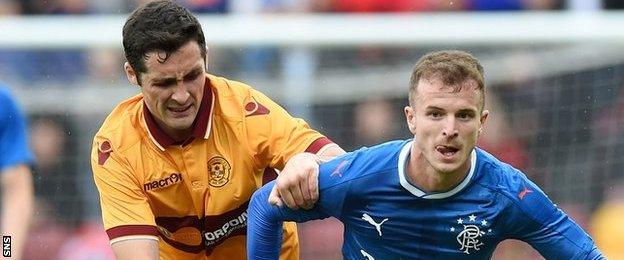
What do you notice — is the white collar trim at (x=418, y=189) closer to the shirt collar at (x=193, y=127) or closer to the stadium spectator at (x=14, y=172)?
the shirt collar at (x=193, y=127)

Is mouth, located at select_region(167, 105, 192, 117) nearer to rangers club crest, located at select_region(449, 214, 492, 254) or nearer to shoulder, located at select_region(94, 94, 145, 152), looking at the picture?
shoulder, located at select_region(94, 94, 145, 152)

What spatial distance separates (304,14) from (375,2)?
1.81ft

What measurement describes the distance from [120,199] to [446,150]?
1339 millimetres

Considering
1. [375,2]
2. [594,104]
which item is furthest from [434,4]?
[594,104]

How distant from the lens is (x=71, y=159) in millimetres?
9359

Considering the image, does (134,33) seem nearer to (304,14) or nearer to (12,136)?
(12,136)

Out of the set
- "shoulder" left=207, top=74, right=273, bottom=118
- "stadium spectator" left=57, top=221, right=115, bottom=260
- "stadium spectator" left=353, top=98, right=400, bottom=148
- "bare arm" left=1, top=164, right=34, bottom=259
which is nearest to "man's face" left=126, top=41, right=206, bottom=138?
"shoulder" left=207, top=74, right=273, bottom=118

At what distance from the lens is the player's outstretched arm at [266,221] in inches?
205

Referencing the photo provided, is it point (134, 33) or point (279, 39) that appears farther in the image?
point (279, 39)

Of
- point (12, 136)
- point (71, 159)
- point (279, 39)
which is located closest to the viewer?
point (12, 136)

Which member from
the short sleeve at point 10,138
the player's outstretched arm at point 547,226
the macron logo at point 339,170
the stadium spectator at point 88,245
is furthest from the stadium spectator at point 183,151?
the stadium spectator at point 88,245

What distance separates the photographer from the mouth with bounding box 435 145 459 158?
4.95 metres

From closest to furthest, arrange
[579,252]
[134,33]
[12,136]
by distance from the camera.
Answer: [579,252]
[134,33]
[12,136]

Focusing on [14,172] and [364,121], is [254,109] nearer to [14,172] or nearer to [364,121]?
[14,172]
